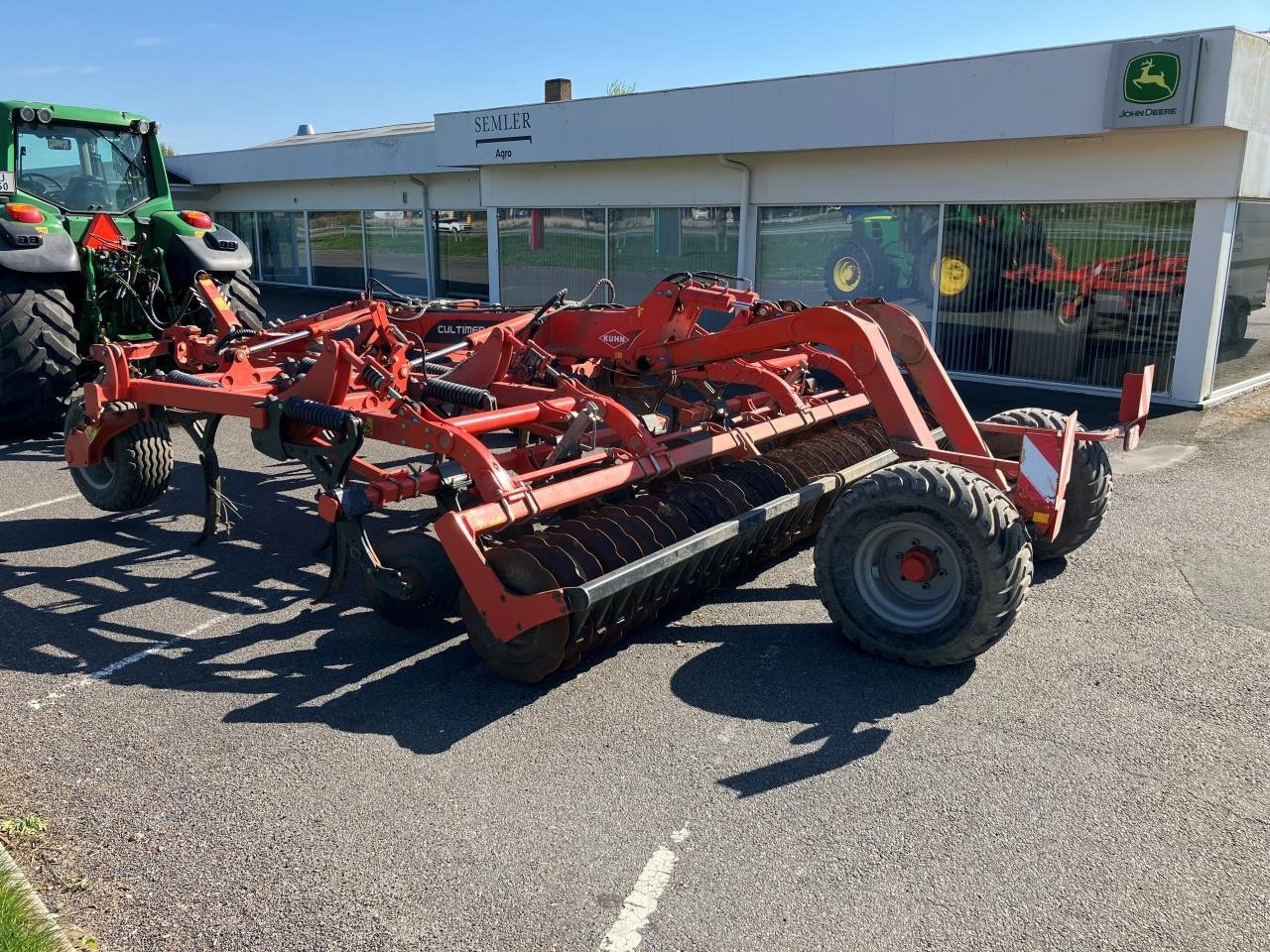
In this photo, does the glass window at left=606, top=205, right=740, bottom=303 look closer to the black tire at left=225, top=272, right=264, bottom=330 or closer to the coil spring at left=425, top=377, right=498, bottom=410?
the black tire at left=225, top=272, right=264, bottom=330

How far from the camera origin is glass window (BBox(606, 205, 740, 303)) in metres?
14.0

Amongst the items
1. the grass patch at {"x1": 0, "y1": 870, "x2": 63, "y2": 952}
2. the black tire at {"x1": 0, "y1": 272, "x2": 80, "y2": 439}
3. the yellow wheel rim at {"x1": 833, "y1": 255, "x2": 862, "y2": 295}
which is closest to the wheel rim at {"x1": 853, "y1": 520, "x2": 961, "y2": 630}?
the grass patch at {"x1": 0, "y1": 870, "x2": 63, "y2": 952}

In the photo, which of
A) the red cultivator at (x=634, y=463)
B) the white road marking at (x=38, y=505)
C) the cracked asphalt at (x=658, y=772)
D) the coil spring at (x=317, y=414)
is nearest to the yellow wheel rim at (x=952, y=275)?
the red cultivator at (x=634, y=463)

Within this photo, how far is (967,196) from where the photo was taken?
11.4m

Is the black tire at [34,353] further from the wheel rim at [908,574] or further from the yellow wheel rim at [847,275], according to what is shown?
the yellow wheel rim at [847,275]

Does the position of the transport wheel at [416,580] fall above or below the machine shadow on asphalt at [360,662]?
above

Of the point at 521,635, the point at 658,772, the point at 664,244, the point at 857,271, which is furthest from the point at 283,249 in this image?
the point at 658,772

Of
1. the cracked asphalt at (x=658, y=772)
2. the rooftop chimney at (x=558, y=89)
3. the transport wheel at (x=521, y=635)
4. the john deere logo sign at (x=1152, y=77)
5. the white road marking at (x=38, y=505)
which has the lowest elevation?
the cracked asphalt at (x=658, y=772)

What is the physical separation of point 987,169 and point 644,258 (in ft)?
17.4

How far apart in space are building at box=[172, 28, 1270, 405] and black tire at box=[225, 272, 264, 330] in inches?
230

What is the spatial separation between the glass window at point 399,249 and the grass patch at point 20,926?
58.0 ft

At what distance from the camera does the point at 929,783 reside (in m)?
3.52

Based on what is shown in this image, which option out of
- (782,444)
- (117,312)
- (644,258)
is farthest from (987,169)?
(117,312)

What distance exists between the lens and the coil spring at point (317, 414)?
486cm
